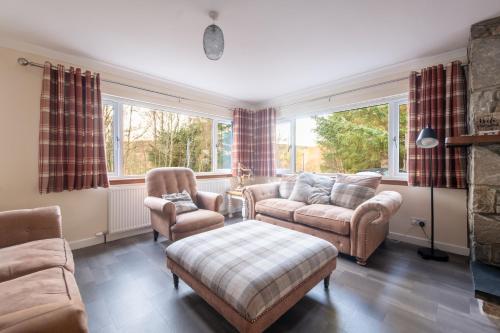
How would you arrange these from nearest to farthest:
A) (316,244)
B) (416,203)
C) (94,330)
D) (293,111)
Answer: (94,330)
(316,244)
(416,203)
(293,111)

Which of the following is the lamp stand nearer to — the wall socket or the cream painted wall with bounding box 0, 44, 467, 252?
the cream painted wall with bounding box 0, 44, 467, 252

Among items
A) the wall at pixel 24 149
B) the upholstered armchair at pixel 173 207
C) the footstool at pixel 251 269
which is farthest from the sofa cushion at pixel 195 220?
the wall at pixel 24 149

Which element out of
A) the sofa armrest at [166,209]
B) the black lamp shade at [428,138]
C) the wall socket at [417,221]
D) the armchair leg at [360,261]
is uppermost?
the black lamp shade at [428,138]

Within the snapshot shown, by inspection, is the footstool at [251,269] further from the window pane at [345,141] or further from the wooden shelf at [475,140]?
the window pane at [345,141]

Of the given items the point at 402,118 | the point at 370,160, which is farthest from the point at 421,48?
the point at 370,160

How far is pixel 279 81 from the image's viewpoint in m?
3.48

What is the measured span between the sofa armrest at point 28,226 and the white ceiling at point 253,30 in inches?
68.1

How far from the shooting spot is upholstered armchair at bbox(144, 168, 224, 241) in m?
2.45

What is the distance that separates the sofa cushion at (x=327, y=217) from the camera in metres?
2.34

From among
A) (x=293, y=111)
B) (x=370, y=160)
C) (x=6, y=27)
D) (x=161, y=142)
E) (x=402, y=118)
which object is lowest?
(x=370, y=160)

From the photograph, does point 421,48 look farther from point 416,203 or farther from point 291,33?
point 416,203

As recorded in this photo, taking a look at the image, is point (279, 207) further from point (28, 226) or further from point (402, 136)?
point (28, 226)

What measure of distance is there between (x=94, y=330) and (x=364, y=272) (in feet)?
7.40

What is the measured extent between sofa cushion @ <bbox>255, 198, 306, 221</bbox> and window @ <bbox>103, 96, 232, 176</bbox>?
147cm
